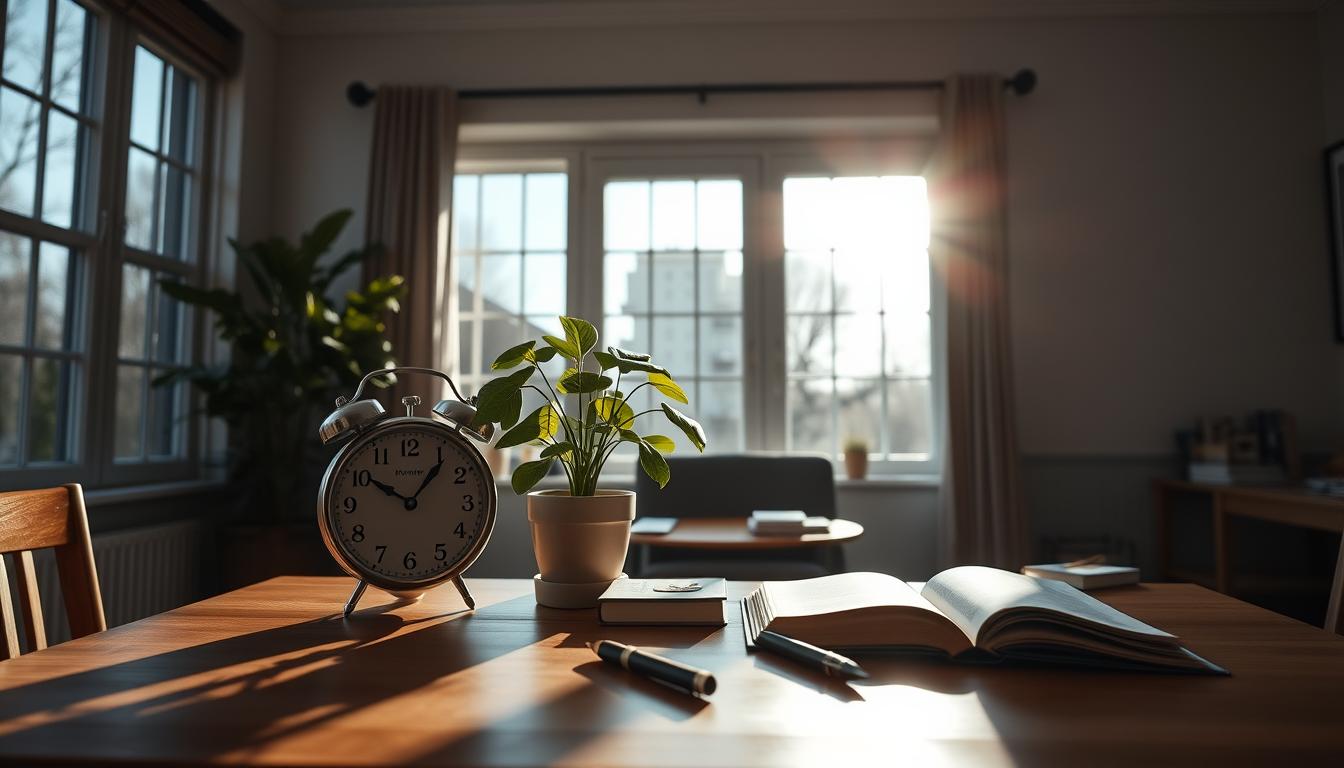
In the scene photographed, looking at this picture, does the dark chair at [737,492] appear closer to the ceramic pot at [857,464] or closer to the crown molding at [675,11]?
the ceramic pot at [857,464]

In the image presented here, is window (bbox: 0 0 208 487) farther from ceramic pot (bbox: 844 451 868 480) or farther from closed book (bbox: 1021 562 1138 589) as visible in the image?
closed book (bbox: 1021 562 1138 589)

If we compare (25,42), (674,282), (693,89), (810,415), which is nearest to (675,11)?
(693,89)

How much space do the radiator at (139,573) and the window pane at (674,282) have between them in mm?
2240

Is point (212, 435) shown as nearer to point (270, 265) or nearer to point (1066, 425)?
point (270, 265)

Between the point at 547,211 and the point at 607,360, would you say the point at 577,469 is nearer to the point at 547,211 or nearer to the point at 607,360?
the point at 607,360

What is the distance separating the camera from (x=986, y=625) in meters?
0.87

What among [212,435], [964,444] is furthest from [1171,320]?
[212,435]

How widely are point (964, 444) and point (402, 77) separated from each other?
3.14 m

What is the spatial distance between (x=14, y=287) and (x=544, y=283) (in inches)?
80.2

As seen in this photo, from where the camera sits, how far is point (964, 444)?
341 cm

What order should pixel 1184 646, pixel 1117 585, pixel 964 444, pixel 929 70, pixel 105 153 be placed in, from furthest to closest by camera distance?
1. pixel 929 70
2. pixel 964 444
3. pixel 105 153
4. pixel 1117 585
5. pixel 1184 646

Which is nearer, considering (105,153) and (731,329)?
(105,153)

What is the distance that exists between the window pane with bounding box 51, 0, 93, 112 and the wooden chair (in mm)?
2331

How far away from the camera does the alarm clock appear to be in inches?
42.8
